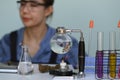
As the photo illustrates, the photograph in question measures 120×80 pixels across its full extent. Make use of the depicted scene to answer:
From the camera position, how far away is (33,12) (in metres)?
1.82

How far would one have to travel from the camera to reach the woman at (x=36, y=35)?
1826 mm

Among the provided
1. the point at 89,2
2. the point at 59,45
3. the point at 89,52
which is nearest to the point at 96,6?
the point at 89,2

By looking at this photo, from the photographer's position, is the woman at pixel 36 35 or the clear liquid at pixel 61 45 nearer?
the clear liquid at pixel 61 45

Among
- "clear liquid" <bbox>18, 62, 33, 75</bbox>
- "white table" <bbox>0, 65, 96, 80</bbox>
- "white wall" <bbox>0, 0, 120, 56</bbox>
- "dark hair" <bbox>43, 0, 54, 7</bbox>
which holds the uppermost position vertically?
"dark hair" <bbox>43, 0, 54, 7</bbox>

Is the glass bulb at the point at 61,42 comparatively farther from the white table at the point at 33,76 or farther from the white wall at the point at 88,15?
the white wall at the point at 88,15

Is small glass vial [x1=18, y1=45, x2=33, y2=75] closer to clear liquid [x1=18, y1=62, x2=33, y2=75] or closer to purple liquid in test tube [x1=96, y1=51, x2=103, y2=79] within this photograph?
clear liquid [x1=18, y1=62, x2=33, y2=75]

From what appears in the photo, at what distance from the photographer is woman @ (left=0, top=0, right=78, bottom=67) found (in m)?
1.83

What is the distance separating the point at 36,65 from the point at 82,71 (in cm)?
40

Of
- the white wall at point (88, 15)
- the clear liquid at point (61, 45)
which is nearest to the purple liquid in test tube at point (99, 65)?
the clear liquid at point (61, 45)

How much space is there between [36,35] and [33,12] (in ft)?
0.54

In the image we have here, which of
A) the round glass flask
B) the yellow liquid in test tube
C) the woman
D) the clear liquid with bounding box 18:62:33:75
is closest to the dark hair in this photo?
the woman

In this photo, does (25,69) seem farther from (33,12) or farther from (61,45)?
(33,12)

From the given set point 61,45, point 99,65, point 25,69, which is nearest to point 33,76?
point 25,69

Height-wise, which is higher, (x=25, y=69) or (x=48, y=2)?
(x=48, y=2)
